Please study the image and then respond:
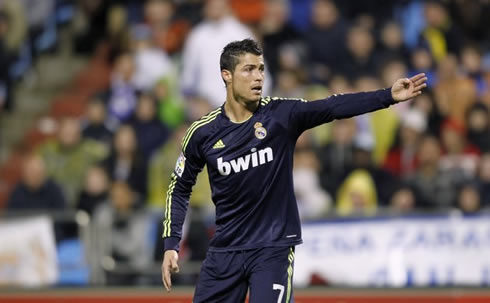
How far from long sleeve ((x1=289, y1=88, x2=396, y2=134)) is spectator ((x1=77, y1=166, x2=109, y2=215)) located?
5.48 meters

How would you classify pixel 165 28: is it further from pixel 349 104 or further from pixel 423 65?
pixel 349 104

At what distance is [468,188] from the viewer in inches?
455

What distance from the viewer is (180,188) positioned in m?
7.52

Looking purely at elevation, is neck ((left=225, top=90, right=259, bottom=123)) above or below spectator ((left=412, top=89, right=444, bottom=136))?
below

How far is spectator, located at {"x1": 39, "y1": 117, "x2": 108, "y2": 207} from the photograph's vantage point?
13.5 m

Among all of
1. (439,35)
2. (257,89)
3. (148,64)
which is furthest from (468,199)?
(148,64)

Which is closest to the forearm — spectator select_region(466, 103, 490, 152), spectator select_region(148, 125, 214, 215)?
spectator select_region(148, 125, 214, 215)

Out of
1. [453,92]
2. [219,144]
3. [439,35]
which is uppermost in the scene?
[439,35]

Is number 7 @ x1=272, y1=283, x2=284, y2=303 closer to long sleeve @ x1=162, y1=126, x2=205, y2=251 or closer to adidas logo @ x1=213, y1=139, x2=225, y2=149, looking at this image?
long sleeve @ x1=162, y1=126, x2=205, y2=251

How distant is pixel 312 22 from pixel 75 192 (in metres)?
3.91

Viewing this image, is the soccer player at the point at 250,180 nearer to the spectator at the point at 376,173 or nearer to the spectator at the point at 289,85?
the spectator at the point at 376,173

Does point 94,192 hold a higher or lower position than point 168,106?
lower

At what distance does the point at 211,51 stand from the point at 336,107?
22.6 feet

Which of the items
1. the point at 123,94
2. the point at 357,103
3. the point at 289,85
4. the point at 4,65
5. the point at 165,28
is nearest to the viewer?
the point at 357,103
